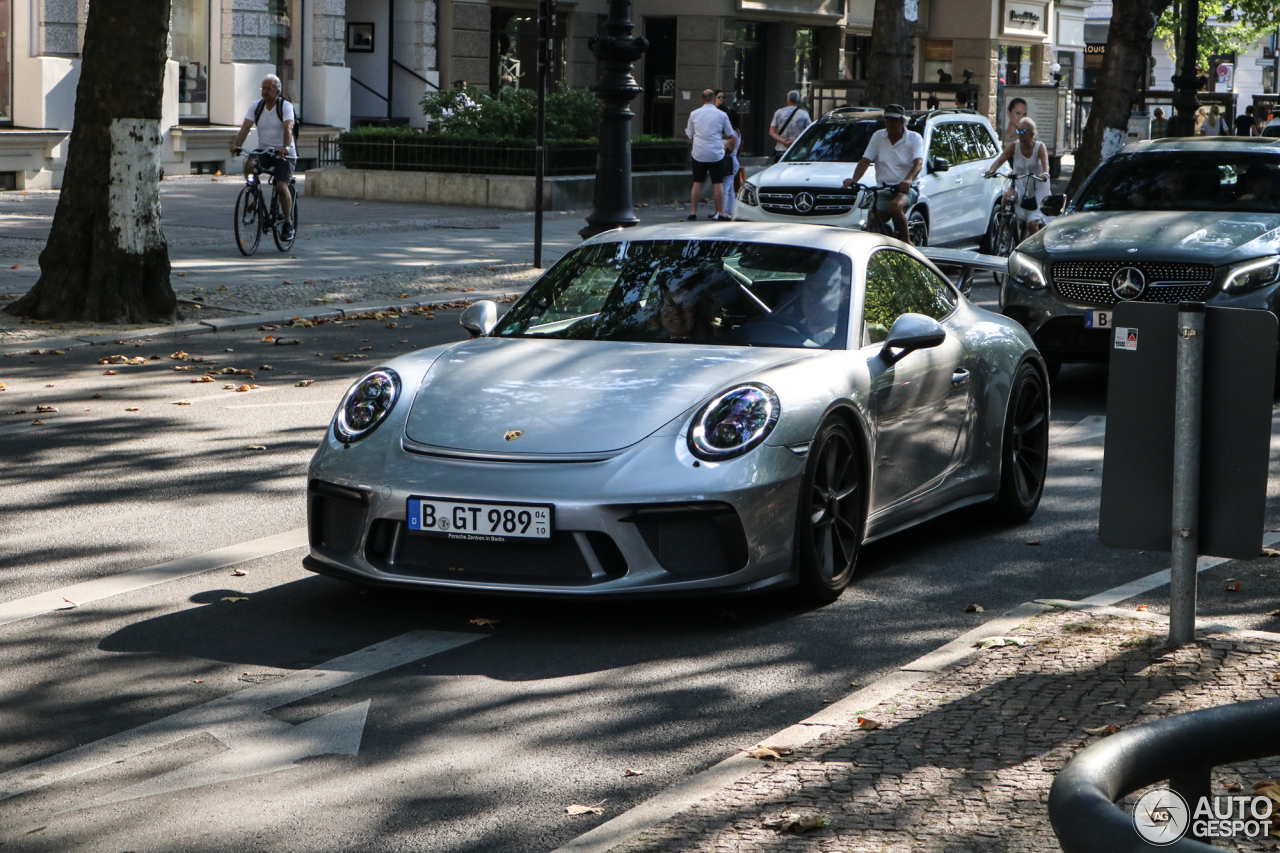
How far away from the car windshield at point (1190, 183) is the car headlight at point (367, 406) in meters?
7.80

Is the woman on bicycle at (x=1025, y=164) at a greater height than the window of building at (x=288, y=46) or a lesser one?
lesser

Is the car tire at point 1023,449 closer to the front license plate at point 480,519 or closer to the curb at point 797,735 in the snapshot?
the curb at point 797,735

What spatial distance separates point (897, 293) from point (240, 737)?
3556 mm

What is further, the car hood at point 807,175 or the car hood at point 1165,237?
the car hood at point 807,175

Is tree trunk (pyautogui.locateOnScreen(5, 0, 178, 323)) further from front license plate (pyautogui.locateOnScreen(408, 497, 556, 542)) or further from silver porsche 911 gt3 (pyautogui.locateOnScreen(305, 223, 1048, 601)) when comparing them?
front license plate (pyautogui.locateOnScreen(408, 497, 556, 542))

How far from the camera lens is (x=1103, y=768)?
197cm

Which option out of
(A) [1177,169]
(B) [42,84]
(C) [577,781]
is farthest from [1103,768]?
(B) [42,84]

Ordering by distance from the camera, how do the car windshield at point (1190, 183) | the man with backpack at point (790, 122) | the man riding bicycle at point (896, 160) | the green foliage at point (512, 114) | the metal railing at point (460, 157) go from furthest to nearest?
the man with backpack at point (790, 122) < the green foliage at point (512, 114) < the metal railing at point (460, 157) < the man riding bicycle at point (896, 160) < the car windshield at point (1190, 183)

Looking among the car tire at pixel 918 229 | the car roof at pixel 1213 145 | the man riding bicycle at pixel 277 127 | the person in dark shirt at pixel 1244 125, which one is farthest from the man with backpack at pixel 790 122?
the person in dark shirt at pixel 1244 125

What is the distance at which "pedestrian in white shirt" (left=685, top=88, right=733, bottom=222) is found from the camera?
24.1 metres

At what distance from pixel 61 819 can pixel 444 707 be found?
1.23m

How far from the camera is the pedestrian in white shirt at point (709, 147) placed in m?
24.1

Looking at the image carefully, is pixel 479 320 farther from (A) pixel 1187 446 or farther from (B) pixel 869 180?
(B) pixel 869 180

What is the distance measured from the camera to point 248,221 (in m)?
18.3
